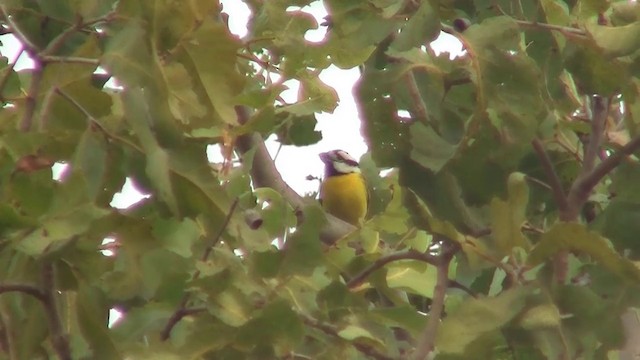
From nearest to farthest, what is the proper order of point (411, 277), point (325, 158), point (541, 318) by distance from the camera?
1. point (541, 318)
2. point (411, 277)
3. point (325, 158)

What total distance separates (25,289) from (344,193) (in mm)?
2758

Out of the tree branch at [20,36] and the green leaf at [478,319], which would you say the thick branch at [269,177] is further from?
the green leaf at [478,319]

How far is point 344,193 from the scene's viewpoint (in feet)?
12.4

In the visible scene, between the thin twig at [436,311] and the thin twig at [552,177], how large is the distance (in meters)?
0.12

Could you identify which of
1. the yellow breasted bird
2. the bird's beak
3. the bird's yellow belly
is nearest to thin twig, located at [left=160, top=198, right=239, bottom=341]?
the yellow breasted bird

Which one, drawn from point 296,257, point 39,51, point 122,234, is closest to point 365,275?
point 296,257

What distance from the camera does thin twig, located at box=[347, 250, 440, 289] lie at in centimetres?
120

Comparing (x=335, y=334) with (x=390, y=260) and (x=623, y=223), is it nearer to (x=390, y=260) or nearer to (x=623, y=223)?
(x=390, y=260)

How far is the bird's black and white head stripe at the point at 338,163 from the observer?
13.7 feet

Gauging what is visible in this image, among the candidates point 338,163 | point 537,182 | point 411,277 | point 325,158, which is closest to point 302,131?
point 411,277

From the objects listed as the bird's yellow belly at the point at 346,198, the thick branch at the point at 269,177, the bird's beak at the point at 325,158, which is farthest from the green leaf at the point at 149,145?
the bird's beak at the point at 325,158

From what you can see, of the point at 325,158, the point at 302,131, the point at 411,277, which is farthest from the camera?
the point at 325,158

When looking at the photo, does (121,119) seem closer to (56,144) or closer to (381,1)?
(56,144)

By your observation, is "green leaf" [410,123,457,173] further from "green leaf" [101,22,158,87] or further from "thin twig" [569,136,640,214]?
"green leaf" [101,22,158,87]
